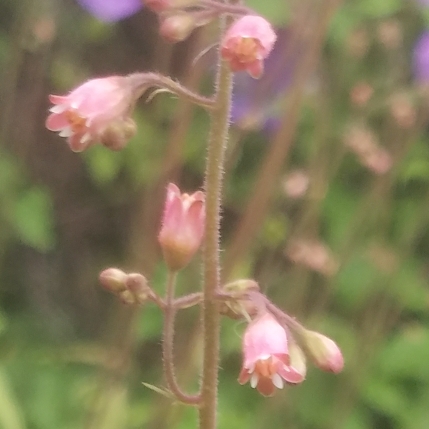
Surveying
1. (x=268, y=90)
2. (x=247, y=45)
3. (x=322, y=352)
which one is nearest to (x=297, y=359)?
(x=322, y=352)

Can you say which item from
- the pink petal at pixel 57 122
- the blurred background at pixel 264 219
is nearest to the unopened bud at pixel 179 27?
the pink petal at pixel 57 122

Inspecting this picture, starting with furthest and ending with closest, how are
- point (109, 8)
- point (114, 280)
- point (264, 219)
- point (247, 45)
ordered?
point (109, 8), point (264, 219), point (114, 280), point (247, 45)

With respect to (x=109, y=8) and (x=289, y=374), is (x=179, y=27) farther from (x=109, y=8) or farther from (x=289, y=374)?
(x=109, y=8)

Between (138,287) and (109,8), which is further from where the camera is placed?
(109,8)

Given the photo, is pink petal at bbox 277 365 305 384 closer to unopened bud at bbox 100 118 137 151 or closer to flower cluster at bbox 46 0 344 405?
flower cluster at bbox 46 0 344 405

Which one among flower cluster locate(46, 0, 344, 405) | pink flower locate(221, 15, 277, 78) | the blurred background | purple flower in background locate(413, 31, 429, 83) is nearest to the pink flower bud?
flower cluster locate(46, 0, 344, 405)

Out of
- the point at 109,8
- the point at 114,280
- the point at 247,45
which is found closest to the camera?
the point at 247,45

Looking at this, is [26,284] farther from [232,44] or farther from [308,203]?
A: [232,44]
